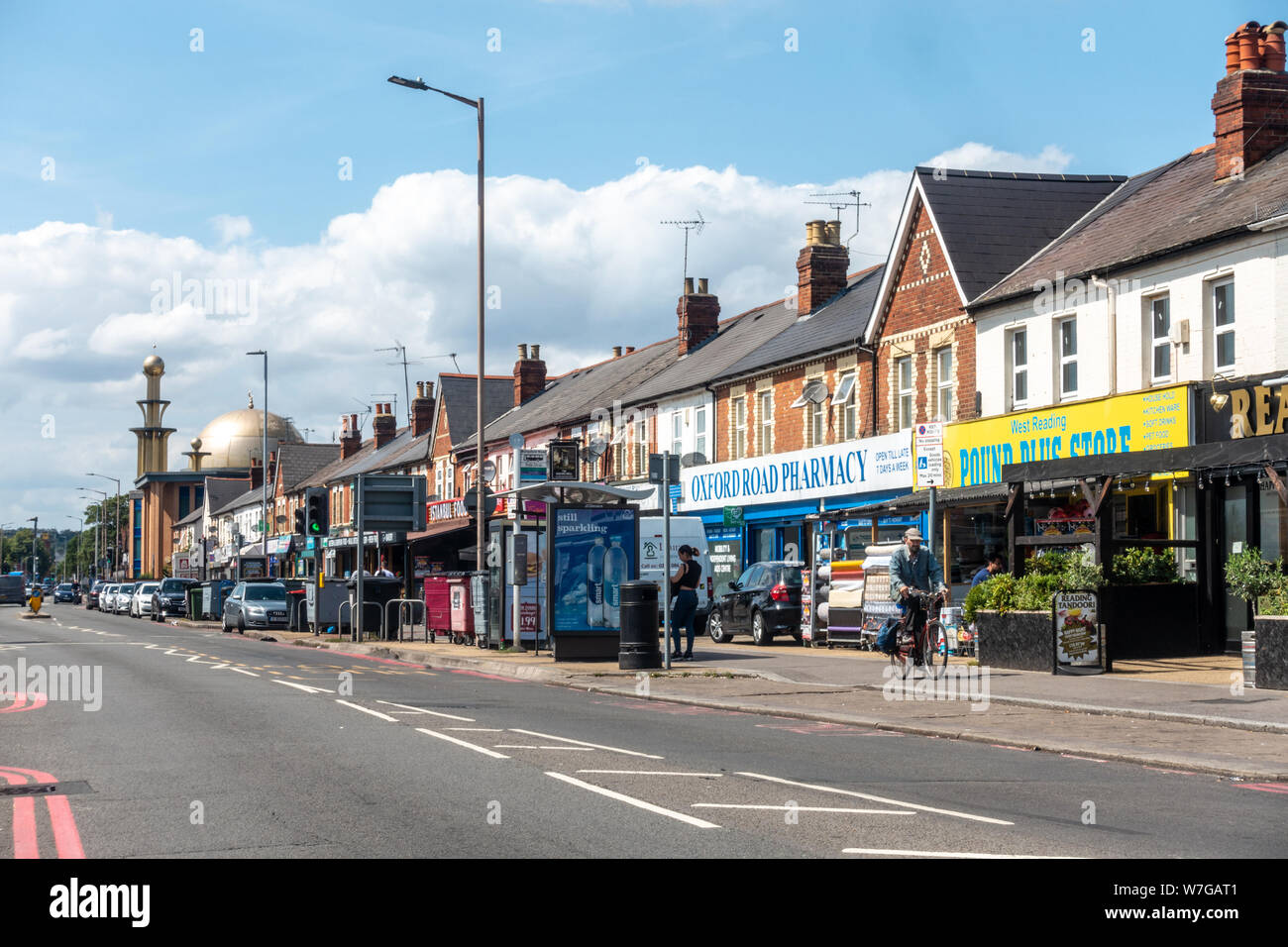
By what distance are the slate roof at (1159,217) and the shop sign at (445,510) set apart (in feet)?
103

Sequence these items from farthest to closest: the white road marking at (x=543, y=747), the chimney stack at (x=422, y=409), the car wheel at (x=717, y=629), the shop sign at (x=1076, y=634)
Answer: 1. the chimney stack at (x=422, y=409)
2. the car wheel at (x=717, y=629)
3. the shop sign at (x=1076, y=634)
4. the white road marking at (x=543, y=747)

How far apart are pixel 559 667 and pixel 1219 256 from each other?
12330 millimetres

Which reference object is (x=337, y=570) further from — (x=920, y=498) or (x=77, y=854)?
(x=77, y=854)

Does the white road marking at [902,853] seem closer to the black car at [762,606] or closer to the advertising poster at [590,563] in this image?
the advertising poster at [590,563]

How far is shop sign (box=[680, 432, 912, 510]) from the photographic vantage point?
3170cm

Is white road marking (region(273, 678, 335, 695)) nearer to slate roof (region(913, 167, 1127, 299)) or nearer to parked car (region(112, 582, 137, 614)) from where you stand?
slate roof (region(913, 167, 1127, 299))

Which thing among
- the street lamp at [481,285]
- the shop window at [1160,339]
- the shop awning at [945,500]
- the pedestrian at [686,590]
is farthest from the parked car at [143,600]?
Answer: the shop window at [1160,339]

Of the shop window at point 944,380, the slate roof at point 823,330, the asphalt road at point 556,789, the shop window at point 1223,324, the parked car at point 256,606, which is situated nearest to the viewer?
the asphalt road at point 556,789

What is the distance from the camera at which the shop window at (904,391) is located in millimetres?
31828

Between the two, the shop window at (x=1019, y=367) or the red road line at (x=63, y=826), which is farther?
the shop window at (x=1019, y=367)

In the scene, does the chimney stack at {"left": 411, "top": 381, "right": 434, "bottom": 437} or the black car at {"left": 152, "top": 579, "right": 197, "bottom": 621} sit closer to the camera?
the black car at {"left": 152, "top": 579, "right": 197, "bottom": 621}

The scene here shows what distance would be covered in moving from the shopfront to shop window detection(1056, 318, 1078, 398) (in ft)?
14.3

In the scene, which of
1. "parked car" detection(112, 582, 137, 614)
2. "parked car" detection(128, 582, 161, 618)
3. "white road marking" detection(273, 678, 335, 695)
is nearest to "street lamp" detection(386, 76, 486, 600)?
"white road marking" detection(273, 678, 335, 695)

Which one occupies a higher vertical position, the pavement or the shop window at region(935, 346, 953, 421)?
the shop window at region(935, 346, 953, 421)
